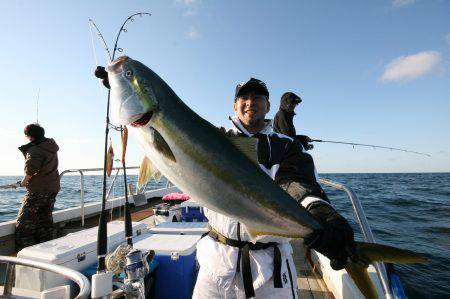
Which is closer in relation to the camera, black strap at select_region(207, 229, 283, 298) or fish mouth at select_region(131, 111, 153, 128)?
fish mouth at select_region(131, 111, 153, 128)

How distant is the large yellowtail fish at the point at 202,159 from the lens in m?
1.82

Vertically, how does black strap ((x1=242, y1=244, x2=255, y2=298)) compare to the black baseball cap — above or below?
below

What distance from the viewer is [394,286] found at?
254 centimetres

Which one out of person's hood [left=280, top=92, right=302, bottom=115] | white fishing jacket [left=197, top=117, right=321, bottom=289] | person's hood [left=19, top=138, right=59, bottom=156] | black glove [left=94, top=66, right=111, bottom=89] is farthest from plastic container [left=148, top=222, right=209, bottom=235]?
person's hood [left=280, top=92, right=302, bottom=115]

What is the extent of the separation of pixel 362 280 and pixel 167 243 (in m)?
2.90

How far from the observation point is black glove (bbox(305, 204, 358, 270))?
1.96m

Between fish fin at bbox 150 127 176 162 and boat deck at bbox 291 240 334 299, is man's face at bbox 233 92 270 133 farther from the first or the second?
boat deck at bbox 291 240 334 299

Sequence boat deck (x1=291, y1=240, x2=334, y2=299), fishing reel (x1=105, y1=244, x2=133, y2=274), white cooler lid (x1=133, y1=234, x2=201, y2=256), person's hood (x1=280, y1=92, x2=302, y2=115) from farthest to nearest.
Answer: person's hood (x1=280, y1=92, x2=302, y2=115), boat deck (x1=291, y1=240, x2=334, y2=299), white cooler lid (x1=133, y1=234, x2=201, y2=256), fishing reel (x1=105, y1=244, x2=133, y2=274)

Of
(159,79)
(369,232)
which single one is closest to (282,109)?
(369,232)

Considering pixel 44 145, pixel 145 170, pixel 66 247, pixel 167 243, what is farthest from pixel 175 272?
pixel 44 145

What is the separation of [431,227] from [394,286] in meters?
14.5

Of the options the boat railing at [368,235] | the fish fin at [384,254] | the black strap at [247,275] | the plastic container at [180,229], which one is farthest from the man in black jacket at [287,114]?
the fish fin at [384,254]

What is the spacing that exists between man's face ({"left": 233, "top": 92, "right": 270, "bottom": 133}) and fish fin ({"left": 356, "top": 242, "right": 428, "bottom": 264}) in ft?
4.88

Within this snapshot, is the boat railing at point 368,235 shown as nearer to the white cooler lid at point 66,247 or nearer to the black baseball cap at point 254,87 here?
the black baseball cap at point 254,87
